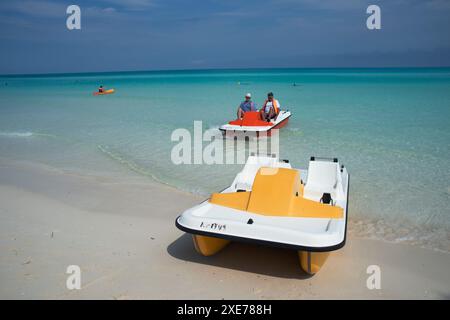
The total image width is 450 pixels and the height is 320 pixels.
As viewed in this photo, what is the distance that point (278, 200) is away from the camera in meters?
3.83

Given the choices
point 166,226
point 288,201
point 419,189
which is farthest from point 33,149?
point 419,189

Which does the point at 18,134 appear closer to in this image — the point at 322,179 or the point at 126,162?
the point at 126,162

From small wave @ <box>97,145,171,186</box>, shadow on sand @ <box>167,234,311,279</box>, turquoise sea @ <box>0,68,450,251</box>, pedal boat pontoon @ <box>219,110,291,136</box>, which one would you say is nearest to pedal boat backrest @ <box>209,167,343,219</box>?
shadow on sand @ <box>167,234,311,279</box>

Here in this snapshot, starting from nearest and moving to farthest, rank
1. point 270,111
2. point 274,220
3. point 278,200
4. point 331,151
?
point 274,220
point 278,200
point 331,151
point 270,111

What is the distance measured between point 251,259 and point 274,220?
59cm

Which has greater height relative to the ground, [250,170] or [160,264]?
[250,170]

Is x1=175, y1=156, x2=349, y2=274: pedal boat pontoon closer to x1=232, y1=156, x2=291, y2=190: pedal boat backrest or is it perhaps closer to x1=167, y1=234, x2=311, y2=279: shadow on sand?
x1=167, y1=234, x2=311, y2=279: shadow on sand

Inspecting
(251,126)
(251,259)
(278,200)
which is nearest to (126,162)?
(251,126)

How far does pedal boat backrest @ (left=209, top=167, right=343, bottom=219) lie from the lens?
3.78 m

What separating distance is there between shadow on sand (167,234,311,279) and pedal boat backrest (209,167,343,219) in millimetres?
533

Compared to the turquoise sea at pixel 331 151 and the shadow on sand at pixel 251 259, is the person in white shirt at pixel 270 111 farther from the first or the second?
the shadow on sand at pixel 251 259
